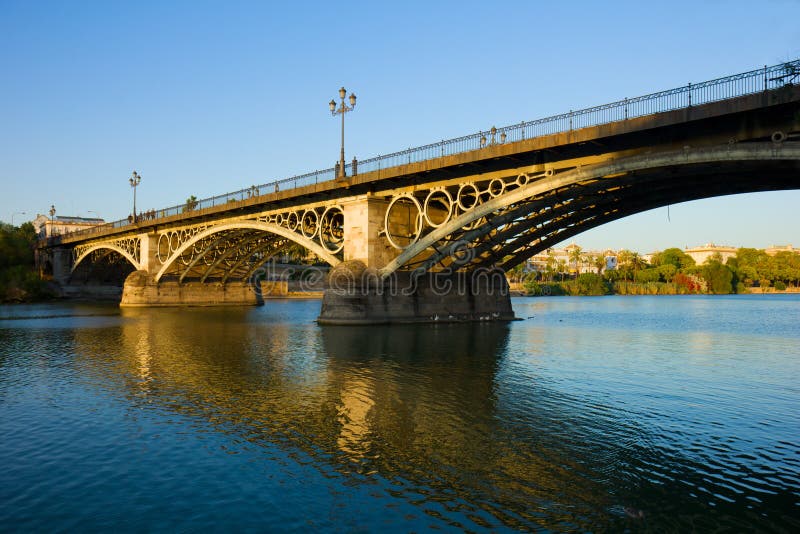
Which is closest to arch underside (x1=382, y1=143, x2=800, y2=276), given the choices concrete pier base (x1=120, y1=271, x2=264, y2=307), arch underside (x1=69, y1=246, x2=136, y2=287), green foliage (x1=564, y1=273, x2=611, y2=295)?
concrete pier base (x1=120, y1=271, x2=264, y2=307)

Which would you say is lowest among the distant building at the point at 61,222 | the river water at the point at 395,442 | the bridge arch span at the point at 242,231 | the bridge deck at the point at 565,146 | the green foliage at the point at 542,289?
the river water at the point at 395,442

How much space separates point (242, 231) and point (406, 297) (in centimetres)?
2383

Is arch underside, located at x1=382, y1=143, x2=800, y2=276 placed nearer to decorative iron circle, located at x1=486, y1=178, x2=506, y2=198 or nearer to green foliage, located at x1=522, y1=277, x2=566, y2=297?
decorative iron circle, located at x1=486, y1=178, x2=506, y2=198

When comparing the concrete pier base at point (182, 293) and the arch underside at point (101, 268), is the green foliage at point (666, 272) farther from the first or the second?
the arch underside at point (101, 268)

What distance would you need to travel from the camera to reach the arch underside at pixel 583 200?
24219 millimetres

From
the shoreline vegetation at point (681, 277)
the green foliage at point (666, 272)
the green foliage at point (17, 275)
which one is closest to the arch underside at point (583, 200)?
the green foliage at point (17, 275)

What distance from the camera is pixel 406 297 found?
125 feet

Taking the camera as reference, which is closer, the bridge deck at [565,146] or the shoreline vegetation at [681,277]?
the bridge deck at [565,146]

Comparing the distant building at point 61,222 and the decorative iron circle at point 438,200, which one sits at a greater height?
the distant building at point 61,222

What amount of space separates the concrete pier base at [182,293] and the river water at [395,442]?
4143 centimetres

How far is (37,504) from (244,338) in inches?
947

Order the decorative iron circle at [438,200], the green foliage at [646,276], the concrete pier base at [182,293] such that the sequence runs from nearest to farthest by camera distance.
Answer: the decorative iron circle at [438,200], the concrete pier base at [182,293], the green foliage at [646,276]

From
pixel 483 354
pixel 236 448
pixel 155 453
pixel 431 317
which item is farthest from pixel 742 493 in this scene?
pixel 431 317

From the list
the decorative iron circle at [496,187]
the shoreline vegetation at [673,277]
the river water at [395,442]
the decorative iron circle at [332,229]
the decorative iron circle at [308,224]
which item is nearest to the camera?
the river water at [395,442]
